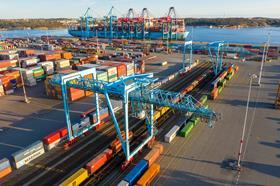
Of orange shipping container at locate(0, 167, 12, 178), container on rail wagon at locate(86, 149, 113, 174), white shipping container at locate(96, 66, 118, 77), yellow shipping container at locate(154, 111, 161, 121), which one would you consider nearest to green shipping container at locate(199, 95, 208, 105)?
yellow shipping container at locate(154, 111, 161, 121)

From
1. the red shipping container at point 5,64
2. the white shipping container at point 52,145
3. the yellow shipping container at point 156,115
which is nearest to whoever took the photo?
the white shipping container at point 52,145

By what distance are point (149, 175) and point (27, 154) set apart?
1955 cm

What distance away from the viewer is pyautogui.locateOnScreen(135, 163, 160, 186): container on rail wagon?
27.3m

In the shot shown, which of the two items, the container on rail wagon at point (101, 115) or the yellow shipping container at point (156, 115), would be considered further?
the yellow shipping container at point (156, 115)

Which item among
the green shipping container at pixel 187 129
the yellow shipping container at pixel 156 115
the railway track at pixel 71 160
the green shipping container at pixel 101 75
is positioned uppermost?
the green shipping container at pixel 101 75

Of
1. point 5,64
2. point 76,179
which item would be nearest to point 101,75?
point 76,179

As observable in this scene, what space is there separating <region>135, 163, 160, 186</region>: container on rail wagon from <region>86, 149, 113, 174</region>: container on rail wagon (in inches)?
279

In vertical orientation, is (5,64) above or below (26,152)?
above

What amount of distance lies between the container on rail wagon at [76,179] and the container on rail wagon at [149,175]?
7.40 m

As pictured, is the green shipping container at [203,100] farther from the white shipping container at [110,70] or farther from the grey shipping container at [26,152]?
the grey shipping container at [26,152]

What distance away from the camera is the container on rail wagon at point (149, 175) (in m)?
27.3

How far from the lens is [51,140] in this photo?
37250mm

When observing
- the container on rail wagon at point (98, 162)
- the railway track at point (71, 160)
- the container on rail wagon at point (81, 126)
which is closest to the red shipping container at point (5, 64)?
the container on rail wagon at point (81, 126)

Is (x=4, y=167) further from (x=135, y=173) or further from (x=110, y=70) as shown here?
(x=110, y=70)
